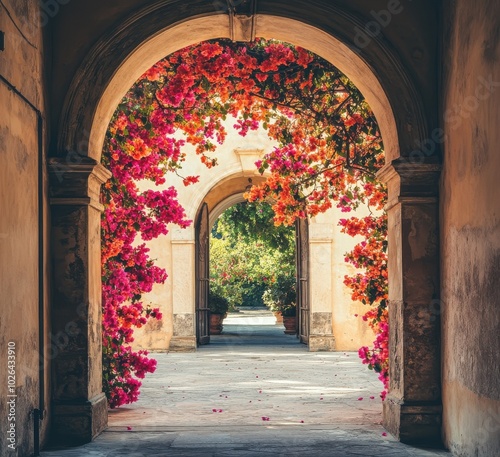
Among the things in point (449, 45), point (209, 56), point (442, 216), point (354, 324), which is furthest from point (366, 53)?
point (354, 324)

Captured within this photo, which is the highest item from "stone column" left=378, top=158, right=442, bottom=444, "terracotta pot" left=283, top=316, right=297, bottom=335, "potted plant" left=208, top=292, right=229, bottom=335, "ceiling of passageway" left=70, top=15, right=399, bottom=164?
"ceiling of passageway" left=70, top=15, right=399, bottom=164

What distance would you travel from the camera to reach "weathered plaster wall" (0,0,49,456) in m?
5.18

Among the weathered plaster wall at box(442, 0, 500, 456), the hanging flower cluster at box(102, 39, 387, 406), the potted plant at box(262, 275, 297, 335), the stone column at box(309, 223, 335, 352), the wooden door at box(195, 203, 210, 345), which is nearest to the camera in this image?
the weathered plaster wall at box(442, 0, 500, 456)

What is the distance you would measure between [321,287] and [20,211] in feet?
35.0

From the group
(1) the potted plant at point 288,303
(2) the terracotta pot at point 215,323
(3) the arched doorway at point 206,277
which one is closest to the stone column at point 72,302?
(3) the arched doorway at point 206,277

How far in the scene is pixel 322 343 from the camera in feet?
52.1

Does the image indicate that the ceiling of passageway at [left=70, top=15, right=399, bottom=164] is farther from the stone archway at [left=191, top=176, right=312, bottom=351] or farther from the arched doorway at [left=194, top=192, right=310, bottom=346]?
the arched doorway at [left=194, top=192, right=310, bottom=346]

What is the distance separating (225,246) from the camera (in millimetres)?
31672

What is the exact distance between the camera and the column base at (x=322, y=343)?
15859 mm

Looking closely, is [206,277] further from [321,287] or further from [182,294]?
[321,287]

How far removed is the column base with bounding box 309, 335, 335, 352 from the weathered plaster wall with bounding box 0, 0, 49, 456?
9875mm

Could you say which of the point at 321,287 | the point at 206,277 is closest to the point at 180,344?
the point at 206,277

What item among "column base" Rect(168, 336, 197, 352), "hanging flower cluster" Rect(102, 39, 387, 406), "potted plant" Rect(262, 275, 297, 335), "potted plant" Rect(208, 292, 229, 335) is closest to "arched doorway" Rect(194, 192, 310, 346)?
"column base" Rect(168, 336, 197, 352)

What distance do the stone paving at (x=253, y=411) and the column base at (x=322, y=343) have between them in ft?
0.98
